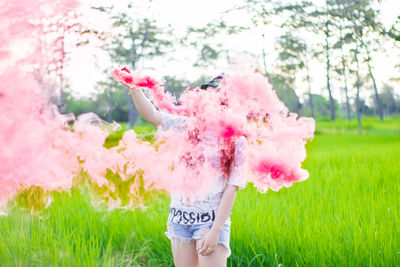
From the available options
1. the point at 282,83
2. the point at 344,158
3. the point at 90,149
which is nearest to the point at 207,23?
the point at 282,83

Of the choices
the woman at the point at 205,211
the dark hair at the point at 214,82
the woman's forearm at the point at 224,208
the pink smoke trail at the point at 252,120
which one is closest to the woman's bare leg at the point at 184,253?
the woman at the point at 205,211

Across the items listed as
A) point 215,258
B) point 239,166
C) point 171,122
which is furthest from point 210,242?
point 171,122

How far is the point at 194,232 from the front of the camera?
182cm

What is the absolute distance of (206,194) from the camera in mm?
1815

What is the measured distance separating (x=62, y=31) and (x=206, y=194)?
5.06 feet

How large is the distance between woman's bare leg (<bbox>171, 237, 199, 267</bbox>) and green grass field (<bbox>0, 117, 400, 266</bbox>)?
0.53 meters

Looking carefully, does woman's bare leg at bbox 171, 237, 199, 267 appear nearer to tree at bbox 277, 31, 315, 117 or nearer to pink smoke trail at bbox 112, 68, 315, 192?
pink smoke trail at bbox 112, 68, 315, 192

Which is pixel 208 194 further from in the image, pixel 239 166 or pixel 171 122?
pixel 171 122

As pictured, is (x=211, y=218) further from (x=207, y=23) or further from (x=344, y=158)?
(x=207, y=23)

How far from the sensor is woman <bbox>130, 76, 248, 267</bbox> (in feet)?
5.64

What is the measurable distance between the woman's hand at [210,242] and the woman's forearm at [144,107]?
61 cm

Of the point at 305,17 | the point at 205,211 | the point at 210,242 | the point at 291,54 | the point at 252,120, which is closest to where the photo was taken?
the point at 210,242

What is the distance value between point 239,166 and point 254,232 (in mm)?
1413

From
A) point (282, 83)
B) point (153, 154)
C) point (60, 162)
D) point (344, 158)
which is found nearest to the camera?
point (153, 154)
